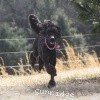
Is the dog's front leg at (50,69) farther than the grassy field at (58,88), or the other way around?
the dog's front leg at (50,69)

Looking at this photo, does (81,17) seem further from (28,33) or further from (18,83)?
(28,33)

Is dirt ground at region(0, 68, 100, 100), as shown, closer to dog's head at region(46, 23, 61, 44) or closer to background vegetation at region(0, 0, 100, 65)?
dog's head at region(46, 23, 61, 44)

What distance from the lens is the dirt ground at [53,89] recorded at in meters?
6.55

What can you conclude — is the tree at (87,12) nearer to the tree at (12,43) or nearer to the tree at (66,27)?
the tree at (12,43)

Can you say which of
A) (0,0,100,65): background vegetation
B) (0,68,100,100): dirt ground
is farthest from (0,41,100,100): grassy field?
(0,0,100,65): background vegetation

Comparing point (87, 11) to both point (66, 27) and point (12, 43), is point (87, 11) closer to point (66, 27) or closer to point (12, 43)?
point (12, 43)

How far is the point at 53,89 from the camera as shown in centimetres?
715

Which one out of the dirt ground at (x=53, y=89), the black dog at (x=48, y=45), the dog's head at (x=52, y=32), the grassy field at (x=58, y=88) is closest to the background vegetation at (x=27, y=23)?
the grassy field at (x=58, y=88)

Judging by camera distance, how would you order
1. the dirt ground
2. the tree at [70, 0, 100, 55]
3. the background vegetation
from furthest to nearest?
1. the background vegetation
2. the tree at [70, 0, 100, 55]
3. the dirt ground

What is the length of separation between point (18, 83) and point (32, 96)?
5.21ft

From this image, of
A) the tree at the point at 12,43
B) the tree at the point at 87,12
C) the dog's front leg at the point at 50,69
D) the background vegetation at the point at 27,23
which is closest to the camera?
the dog's front leg at the point at 50,69

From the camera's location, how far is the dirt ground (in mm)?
6547

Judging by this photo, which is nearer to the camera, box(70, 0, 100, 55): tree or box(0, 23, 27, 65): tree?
box(70, 0, 100, 55): tree

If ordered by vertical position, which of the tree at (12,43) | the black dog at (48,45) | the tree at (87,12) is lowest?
the tree at (12,43)
